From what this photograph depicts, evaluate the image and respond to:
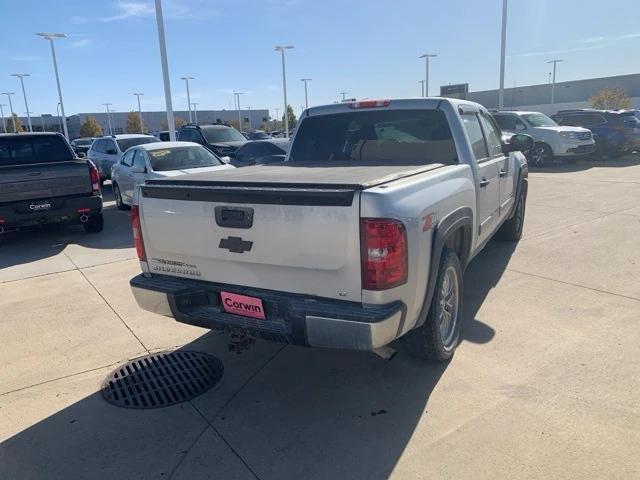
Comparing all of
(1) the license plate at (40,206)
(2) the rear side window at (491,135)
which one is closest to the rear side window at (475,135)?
(2) the rear side window at (491,135)

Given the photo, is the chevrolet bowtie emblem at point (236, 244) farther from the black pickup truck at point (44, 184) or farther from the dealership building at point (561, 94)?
the dealership building at point (561, 94)

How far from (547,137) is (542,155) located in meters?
0.61

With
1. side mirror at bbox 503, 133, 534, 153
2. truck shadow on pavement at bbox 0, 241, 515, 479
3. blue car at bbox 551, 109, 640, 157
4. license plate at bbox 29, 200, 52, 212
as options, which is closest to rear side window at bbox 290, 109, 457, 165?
side mirror at bbox 503, 133, 534, 153

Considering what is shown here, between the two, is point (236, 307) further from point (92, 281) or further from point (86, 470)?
point (92, 281)

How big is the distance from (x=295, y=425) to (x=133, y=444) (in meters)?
0.96

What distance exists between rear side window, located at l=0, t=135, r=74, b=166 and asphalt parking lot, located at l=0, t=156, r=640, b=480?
3869 millimetres

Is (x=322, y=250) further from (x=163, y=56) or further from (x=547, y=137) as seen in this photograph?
(x=547, y=137)

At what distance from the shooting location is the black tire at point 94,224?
8.92 meters

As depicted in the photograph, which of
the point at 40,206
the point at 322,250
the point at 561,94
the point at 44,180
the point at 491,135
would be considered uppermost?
the point at 561,94

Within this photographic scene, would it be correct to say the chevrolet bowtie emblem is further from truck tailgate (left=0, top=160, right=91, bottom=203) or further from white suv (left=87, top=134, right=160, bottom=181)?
white suv (left=87, top=134, right=160, bottom=181)

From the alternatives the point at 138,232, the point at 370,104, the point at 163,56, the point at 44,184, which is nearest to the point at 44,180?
the point at 44,184

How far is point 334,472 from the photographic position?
103 inches

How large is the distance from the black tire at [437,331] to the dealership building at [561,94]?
61.8m

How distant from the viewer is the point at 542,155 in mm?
17031
